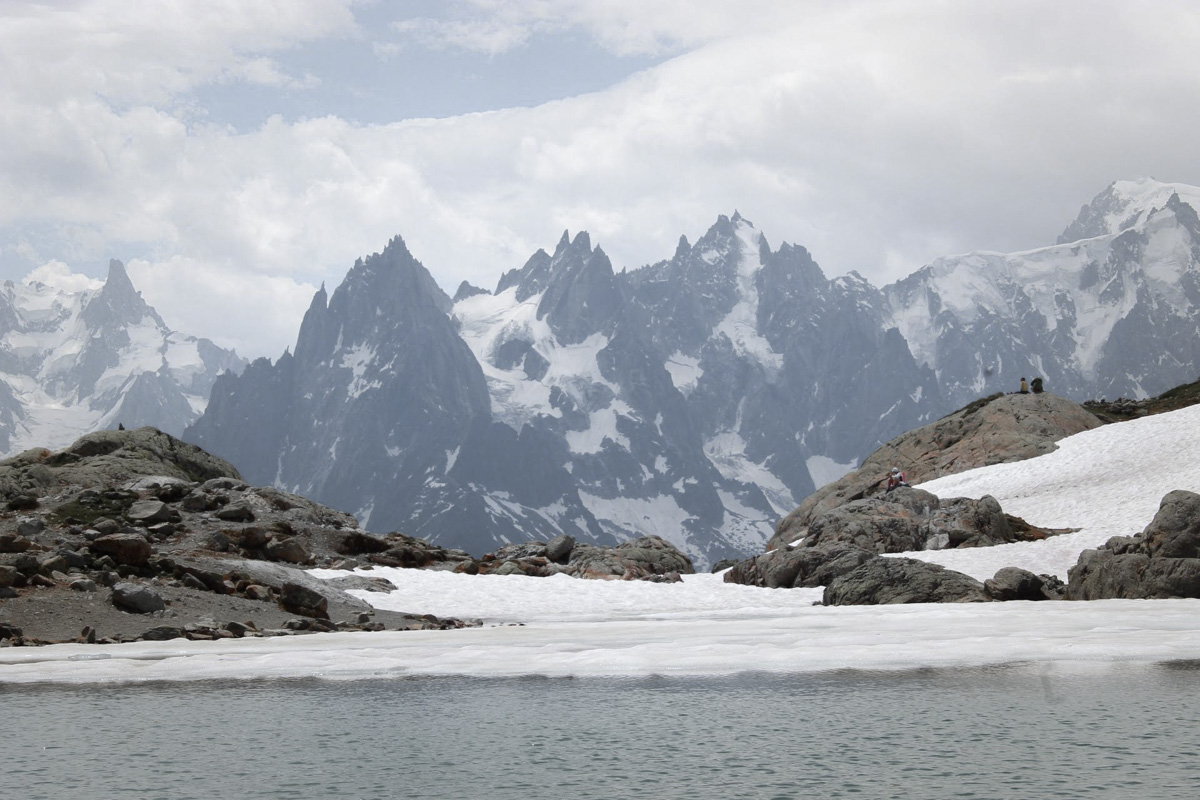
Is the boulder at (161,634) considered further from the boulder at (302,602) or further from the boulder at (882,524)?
the boulder at (882,524)

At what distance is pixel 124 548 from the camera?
36219mm

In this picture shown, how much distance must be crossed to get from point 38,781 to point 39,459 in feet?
144

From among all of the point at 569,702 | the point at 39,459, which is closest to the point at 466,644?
the point at 569,702

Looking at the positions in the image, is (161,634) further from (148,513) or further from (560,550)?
(560,550)

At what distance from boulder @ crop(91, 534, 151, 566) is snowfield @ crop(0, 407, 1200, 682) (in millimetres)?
8187

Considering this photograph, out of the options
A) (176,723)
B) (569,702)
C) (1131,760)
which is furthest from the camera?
(569,702)

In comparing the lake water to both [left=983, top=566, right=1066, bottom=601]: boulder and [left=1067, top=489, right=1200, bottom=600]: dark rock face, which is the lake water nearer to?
[left=1067, top=489, right=1200, bottom=600]: dark rock face

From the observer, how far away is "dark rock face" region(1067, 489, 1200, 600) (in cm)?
3584

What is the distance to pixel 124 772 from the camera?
51.7 feet

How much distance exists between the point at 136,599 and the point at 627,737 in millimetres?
19773

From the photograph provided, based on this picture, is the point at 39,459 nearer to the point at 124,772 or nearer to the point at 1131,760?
the point at 124,772

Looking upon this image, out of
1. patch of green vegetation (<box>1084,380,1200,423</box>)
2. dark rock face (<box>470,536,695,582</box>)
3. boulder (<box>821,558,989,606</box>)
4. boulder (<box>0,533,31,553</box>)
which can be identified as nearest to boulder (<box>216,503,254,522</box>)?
dark rock face (<box>470,536,695,582</box>)

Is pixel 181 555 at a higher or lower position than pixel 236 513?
lower

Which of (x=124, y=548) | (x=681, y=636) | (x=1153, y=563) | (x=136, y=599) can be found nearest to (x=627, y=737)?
(x=681, y=636)
